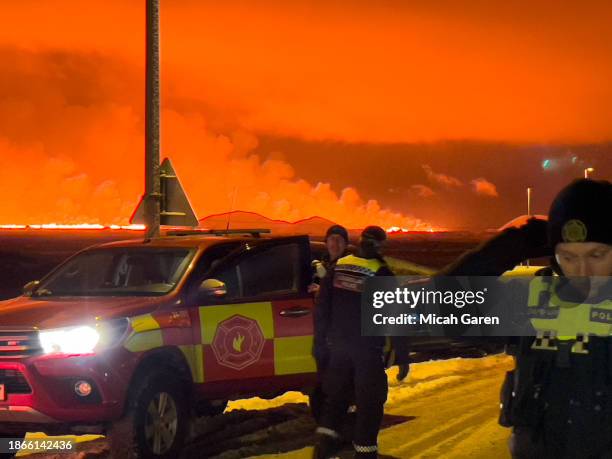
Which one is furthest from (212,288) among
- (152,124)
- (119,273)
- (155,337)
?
(152,124)

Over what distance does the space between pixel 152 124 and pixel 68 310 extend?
4.92 meters

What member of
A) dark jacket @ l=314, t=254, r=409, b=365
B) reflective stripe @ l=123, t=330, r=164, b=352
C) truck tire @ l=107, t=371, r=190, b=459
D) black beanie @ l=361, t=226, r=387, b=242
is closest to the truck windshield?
reflective stripe @ l=123, t=330, r=164, b=352

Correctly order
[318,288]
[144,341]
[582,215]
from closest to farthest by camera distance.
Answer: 1. [582,215]
2. [144,341]
3. [318,288]

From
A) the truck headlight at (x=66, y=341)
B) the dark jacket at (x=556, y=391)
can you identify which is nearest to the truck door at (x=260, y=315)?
the truck headlight at (x=66, y=341)

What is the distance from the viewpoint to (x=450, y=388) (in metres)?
12.7

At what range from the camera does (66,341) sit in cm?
812

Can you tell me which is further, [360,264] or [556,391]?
[360,264]

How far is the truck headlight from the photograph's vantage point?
8.10 meters

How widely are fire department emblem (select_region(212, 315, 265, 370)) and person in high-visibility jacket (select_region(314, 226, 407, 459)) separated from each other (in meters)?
1.39

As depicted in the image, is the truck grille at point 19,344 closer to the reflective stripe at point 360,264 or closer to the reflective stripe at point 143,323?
the reflective stripe at point 143,323

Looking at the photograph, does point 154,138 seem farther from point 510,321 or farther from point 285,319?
point 510,321

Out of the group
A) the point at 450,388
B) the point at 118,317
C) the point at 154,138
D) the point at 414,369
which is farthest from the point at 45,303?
the point at 414,369

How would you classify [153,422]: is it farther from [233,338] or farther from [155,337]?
[233,338]

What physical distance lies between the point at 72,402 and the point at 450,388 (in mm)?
5756
